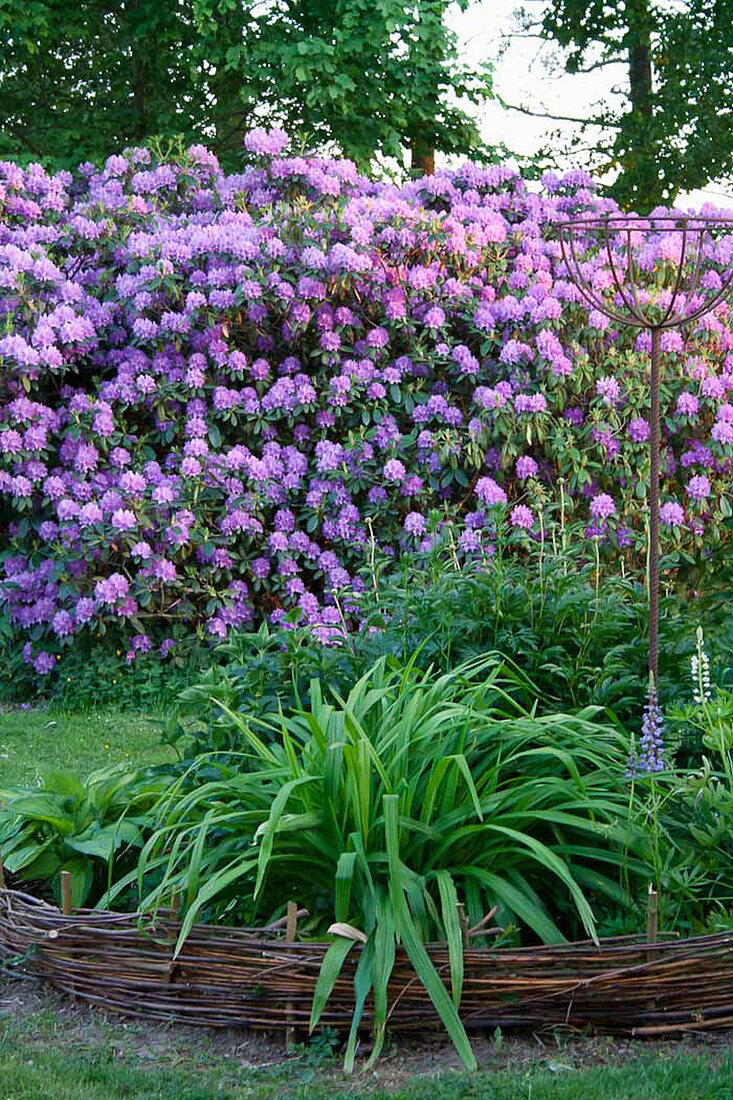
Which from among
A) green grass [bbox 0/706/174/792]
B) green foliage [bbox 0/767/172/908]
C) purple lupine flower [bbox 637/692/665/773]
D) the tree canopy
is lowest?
green grass [bbox 0/706/174/792]

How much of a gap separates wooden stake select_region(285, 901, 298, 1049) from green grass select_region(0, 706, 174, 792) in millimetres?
2605

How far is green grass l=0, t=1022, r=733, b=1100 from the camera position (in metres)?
2.58

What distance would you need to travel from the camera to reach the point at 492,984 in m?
2.85

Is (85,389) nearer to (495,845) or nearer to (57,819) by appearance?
(57,819)

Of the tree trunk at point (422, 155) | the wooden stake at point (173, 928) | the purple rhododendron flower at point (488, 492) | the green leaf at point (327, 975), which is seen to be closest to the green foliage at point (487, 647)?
the wooden stake at point (173, 928)

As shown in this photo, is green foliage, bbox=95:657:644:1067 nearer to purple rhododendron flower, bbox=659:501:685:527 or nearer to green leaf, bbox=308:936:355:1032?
green leaf, bbox=308:936:355:1032

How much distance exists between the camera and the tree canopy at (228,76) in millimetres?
10750

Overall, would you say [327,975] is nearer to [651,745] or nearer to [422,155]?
[651,745]

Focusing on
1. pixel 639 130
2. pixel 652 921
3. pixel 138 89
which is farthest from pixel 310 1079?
pixel 639 130

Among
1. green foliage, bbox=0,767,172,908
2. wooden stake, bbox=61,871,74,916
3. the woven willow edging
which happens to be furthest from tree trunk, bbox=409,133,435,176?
the woven willow edging

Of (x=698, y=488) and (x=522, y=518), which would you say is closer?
(x=522, y=518)

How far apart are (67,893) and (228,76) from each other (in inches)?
396

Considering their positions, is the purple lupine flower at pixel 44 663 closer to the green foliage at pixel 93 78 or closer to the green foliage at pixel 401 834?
the green foliage at pixel 401 834

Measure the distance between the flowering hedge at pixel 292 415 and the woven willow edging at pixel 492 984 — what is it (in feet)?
13.2
